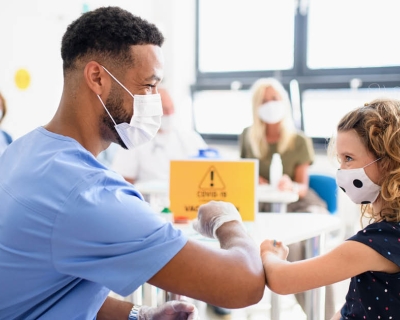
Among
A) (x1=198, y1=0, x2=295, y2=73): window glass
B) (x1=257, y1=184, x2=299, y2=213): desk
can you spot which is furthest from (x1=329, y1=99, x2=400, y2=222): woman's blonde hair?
(x1=198, y1=0, x2=295, y2=73): window glass

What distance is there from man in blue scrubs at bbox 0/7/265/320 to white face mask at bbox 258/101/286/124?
7.70 feet

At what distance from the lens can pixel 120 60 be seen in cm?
127

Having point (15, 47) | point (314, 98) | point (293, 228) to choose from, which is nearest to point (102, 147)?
point (293, 228)

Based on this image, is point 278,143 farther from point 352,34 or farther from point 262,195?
point 352,34

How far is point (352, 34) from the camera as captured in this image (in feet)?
14.8

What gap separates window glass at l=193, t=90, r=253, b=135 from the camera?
5.13 m

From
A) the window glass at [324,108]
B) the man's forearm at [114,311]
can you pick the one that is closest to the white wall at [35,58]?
the window glass at [324,108]

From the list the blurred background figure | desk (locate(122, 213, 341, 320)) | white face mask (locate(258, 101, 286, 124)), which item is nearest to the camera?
desk (locate(122, 213, 341, 320))

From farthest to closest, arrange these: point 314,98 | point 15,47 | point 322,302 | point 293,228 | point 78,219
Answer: point 314,98, point 15,47, point 322,302, point 293,228, point 78,219

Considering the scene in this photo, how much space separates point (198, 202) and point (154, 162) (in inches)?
56.8

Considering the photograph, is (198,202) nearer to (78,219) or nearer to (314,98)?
(78,219)

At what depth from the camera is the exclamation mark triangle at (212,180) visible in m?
2.13

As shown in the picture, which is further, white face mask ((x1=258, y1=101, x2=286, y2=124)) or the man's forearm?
white face mask ((x1=258, y1=101, x2=286, y2=124))

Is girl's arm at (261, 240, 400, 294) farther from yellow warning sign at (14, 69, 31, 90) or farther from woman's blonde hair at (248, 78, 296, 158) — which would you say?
yellow warning sign at (14, 69, 31, 90)
